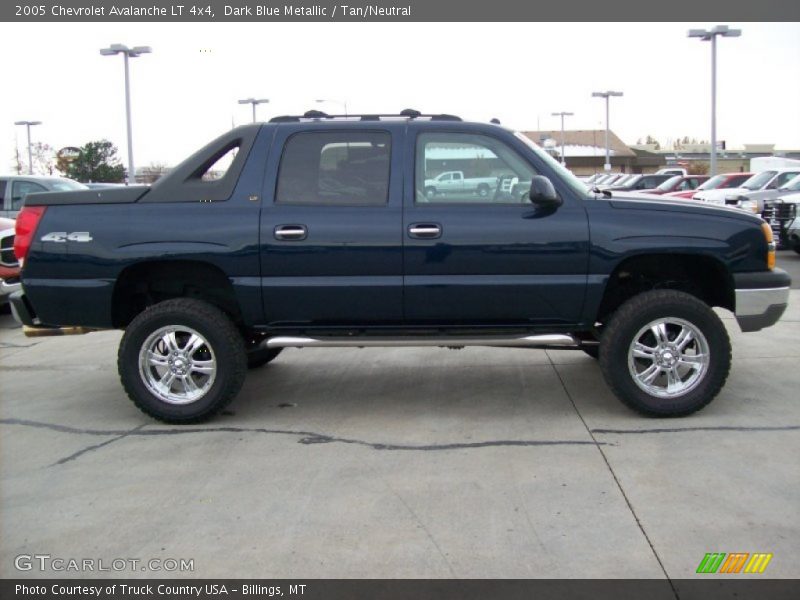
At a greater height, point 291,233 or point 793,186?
point 793,186

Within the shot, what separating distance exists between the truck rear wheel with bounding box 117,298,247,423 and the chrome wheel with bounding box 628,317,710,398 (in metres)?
2.66

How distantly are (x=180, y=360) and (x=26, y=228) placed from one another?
53.7 inches

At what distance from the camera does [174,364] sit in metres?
5.51

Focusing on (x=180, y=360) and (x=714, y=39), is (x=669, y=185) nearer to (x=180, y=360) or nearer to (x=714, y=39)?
(x=714, y=39)

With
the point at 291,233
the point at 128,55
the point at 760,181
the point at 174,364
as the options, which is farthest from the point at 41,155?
the point at 291,233

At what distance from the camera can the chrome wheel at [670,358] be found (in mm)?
5398

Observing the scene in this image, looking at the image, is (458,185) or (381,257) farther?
(458,185)

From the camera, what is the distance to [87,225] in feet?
17.8

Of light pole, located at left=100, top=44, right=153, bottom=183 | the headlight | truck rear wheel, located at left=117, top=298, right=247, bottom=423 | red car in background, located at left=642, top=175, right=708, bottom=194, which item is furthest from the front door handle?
→ light pole, located at left=100, top=44, right=153, bottom=183

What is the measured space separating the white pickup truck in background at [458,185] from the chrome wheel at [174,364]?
1.83 m

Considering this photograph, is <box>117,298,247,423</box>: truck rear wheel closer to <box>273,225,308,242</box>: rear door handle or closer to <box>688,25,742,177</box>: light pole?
<box>273,225,308,242</box>: rear door handle

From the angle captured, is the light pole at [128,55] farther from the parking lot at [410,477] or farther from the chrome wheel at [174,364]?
the chrome wheel at [174,364]

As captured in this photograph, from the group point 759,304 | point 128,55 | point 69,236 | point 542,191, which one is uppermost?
point 128,55
